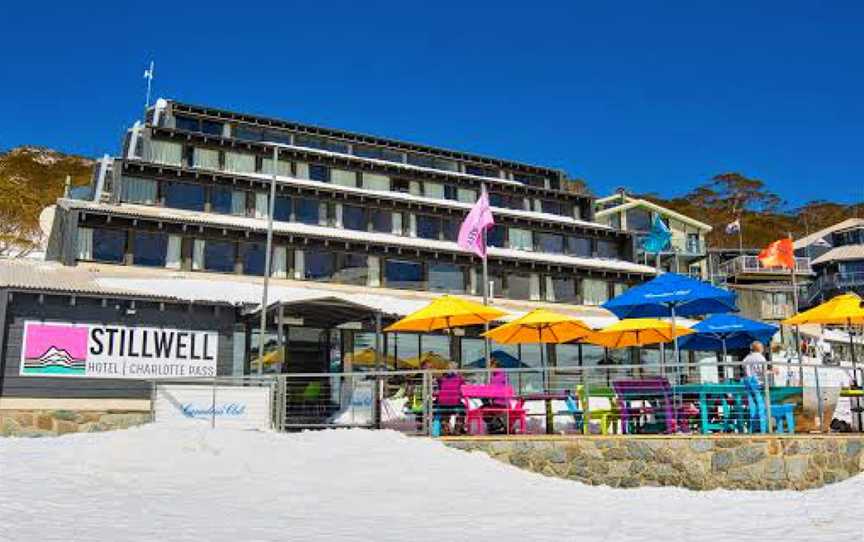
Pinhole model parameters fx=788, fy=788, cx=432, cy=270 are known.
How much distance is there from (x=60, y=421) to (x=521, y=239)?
22.9 m

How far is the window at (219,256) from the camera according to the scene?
28500mm

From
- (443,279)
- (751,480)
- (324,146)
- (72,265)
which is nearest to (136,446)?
(751,480)

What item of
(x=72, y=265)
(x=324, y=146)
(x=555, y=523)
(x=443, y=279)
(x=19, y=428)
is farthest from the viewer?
(x=324, y=146)

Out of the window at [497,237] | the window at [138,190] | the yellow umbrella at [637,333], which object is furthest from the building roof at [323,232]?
the yellow umbrella at [637,333]

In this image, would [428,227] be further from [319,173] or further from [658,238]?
[658,238]

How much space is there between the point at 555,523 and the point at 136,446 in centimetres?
781

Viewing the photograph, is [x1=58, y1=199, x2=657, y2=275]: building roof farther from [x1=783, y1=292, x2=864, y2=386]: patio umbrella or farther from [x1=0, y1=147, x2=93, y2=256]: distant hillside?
[x1=0, y1=147, x2=93, y2=256]: distant hillside

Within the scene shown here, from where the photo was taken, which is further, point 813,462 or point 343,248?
point 343,248

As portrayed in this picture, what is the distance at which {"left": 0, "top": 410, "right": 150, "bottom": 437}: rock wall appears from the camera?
730 inches

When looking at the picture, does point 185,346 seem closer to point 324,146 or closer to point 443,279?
point 443,279

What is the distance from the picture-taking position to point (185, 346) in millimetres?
20906

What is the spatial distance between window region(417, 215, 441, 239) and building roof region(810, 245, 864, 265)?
172 feet

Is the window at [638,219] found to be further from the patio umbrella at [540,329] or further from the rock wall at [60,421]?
the rock wall at [60,421]

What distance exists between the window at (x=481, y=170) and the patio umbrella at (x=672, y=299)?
24949mm
